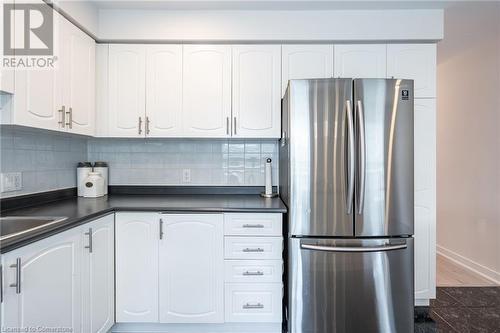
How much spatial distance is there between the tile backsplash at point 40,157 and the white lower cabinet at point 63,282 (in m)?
0.66

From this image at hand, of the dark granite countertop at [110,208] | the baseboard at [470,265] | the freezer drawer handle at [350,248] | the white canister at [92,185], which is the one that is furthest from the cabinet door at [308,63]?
the baseboard at [470,265]

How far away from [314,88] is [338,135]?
326 millimetres

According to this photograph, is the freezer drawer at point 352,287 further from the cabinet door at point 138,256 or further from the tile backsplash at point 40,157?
the tile backsplash at point 40,157

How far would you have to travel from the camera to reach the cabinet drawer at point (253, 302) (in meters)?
1.86

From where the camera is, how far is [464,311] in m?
2.26

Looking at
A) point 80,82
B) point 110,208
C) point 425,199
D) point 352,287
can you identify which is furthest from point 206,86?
point 425,199

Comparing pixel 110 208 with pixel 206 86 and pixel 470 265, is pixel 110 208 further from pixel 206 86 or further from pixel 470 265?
pixel 470 265

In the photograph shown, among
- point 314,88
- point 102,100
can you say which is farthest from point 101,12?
point 314,88

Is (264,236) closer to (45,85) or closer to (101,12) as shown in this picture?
(45,85)

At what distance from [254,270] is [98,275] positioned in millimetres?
960

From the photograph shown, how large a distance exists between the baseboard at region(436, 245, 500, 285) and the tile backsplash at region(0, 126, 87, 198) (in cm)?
408

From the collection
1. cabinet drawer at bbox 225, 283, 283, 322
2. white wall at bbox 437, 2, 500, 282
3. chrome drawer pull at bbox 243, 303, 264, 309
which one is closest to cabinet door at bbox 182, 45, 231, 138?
cabinet drawer at bbox 225, 283, 283, 322

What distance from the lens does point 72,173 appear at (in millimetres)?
2338

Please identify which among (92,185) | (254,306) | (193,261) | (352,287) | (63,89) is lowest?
(254,306)
